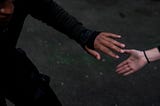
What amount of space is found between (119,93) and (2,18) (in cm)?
204

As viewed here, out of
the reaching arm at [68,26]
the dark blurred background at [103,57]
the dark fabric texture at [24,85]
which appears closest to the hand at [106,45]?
the reaching arm at [68,26]

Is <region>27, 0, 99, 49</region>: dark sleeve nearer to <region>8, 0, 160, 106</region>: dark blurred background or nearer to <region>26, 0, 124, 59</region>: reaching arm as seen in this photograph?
<region>26, 0, 124, 59</region>: reaching arm

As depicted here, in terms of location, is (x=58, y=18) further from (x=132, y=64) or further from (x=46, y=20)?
(x=132, y=64)

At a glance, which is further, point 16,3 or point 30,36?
point 30,36

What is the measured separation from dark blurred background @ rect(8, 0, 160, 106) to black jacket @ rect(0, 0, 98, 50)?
4.93ft

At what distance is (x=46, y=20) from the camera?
2217mm

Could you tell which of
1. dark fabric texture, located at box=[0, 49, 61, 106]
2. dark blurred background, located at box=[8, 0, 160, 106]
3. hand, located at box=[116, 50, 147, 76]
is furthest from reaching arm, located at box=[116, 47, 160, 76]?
dark blurred background, located at box=[8, 0, 160, 106]

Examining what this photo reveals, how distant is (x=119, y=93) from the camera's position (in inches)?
147

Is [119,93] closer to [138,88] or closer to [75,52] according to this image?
[138,88]

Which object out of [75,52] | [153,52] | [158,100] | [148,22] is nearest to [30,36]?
[75,52]

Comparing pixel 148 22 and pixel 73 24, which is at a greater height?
pixel 73 24

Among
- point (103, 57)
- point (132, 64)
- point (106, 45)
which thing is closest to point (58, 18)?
point (106, 45)

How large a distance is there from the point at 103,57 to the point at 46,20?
2.19m

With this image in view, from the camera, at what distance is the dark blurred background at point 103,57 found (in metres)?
3.69
